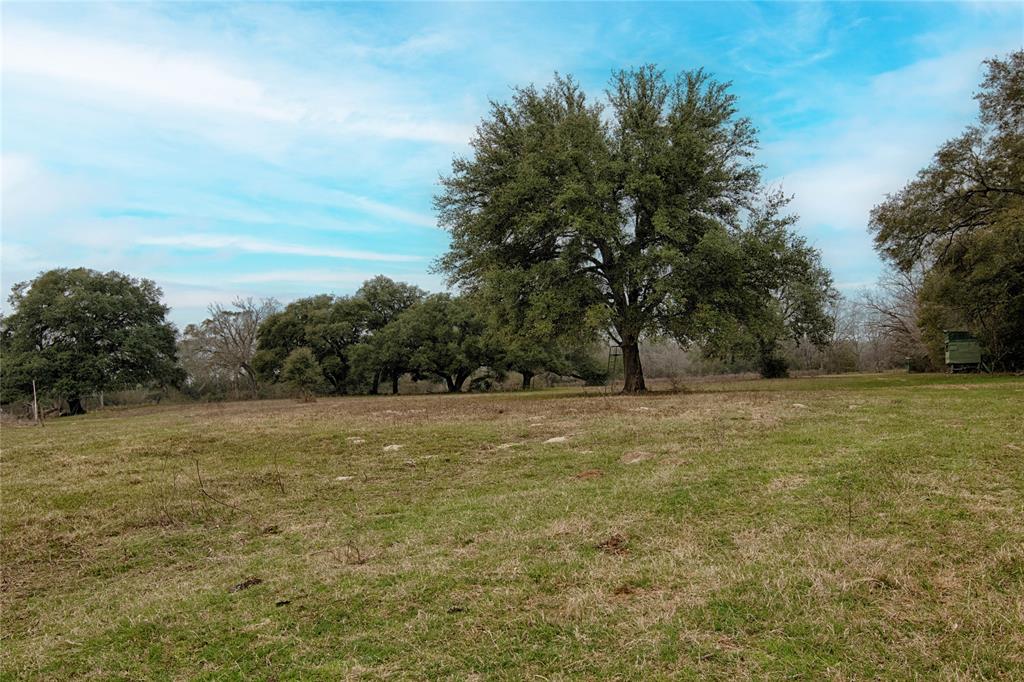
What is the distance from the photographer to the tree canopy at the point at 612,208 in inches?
788

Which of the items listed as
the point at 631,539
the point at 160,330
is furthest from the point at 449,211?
the point at 160,330

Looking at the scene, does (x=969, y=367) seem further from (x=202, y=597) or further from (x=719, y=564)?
(x=202, y=597)

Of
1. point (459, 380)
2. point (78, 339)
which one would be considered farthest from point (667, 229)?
point (78, 339)

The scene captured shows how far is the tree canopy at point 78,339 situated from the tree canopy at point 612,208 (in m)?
29.9

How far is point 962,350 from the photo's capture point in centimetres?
2827

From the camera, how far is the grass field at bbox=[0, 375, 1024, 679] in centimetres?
280

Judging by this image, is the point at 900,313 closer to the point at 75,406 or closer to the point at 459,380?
the point at 459,380

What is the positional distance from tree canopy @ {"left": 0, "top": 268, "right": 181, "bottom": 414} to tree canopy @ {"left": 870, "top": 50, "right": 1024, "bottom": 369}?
46172mm

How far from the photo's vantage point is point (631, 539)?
4379 mm

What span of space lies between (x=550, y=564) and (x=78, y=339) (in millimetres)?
46711

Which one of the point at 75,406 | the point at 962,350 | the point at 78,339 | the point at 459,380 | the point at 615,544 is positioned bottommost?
the point at 75,406

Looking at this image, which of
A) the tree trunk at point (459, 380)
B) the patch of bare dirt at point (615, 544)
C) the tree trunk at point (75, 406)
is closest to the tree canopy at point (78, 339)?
the tree trunk at point (75, 406)

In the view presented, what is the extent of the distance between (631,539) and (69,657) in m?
3.72

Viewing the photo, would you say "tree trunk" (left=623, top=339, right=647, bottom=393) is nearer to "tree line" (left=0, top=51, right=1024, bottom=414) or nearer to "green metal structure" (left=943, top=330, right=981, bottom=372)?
"tree line" (left=0, top=51, right=1024, bottom=414)
